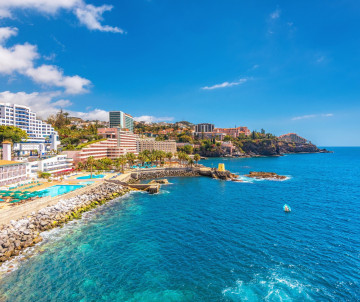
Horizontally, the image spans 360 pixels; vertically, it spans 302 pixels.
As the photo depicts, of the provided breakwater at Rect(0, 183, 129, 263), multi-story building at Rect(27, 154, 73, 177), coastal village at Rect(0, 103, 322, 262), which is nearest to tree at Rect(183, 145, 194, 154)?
coastal village at Rect(0, 103, 322, 262)

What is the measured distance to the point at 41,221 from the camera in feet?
113

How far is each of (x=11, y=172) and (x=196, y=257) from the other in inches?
1960

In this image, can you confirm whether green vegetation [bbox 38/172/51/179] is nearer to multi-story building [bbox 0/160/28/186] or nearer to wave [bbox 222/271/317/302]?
multi-story building [bbox 0/160/28/186]

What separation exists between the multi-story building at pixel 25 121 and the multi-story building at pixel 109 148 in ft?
63.4

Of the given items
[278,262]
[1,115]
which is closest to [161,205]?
[278,262]

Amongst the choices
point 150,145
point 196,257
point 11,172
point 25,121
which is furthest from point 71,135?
point 196,257

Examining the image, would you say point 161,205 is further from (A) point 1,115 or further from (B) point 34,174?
(A) point 1,115

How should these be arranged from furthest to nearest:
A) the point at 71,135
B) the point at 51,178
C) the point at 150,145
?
the point at 150,145, the point at 71,135, the point at 51,178

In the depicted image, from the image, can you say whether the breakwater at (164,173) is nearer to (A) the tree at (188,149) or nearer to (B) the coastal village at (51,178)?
(B) the coastal village at (51,178)

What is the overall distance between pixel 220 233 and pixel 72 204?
30.4m

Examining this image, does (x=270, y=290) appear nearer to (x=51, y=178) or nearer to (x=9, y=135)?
(x=51, y=178)

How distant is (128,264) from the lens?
25.8 metres

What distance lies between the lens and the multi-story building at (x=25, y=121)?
105 metres

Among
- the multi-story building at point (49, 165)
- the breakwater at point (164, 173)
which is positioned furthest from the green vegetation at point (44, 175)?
the breakwater at point (164, 173)
